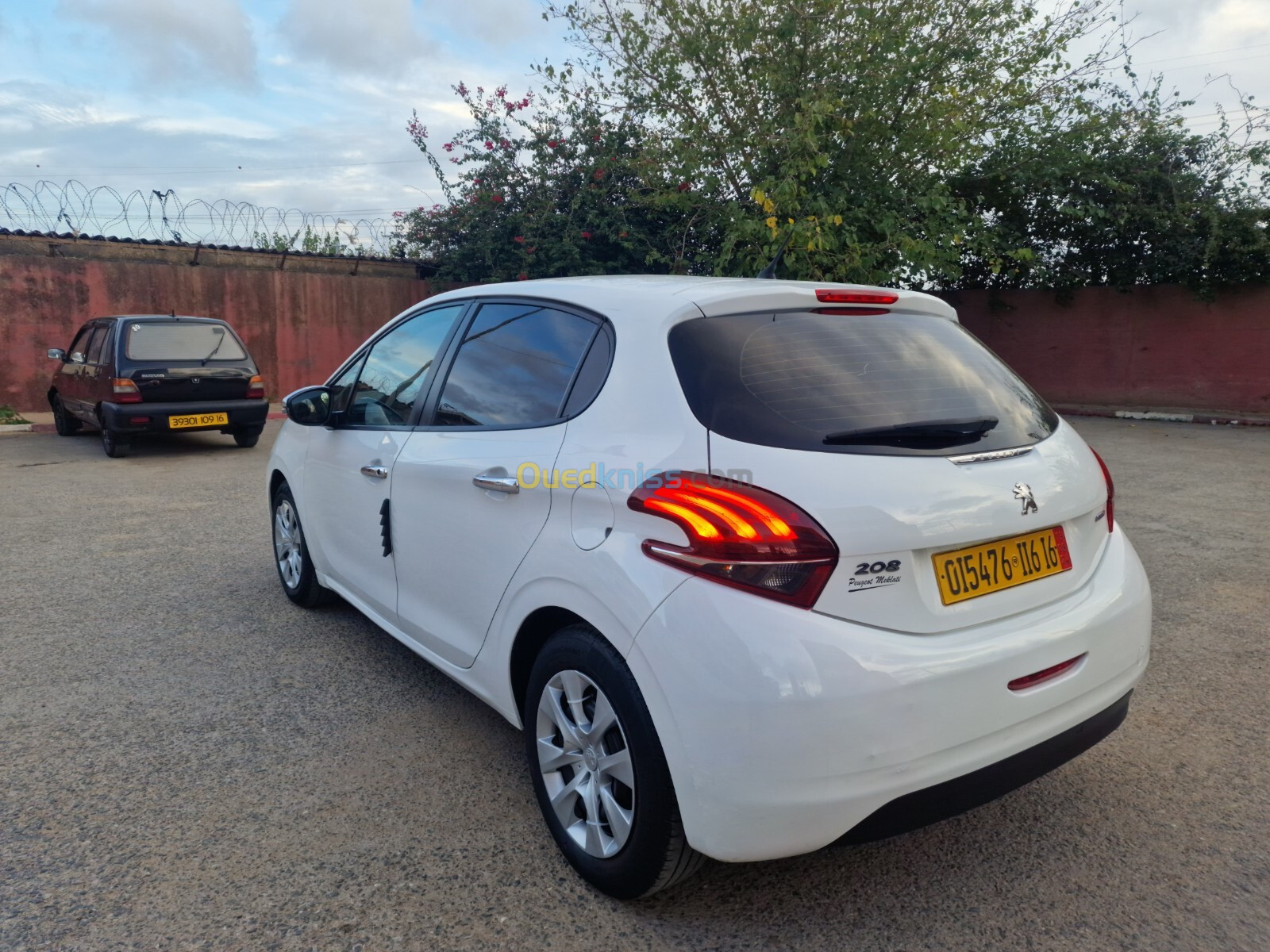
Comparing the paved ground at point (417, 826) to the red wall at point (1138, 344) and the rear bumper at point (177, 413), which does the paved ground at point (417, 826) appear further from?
the red wall at point (1138, 344)

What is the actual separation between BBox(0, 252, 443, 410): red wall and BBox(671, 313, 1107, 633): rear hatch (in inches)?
578

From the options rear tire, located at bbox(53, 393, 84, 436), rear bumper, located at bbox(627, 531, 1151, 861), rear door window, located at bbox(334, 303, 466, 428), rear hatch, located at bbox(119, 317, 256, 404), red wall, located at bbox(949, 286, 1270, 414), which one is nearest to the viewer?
rear bumper, located at bbox(627, 531, 1151, 861)

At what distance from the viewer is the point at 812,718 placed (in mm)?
1807

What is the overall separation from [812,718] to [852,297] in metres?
1.27

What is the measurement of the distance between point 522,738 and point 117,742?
→ 56.0 inches

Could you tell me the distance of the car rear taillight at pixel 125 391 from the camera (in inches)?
370

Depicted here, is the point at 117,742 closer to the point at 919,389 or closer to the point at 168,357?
the point at 919,389

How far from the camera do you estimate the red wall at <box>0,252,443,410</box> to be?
13.3 meters

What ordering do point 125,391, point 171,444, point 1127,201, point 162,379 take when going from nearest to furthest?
point 125,391
point 162,379
point 171,444
point 1127,201

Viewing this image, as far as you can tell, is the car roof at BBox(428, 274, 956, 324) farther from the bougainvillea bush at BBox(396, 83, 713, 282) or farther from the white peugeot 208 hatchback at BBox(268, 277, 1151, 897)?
the bougainvillea bush at BBox(396, 83, 713, 282)

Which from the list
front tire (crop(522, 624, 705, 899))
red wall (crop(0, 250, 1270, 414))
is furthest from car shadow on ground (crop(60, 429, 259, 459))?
front tire (crop(522, 624, 705, 899))

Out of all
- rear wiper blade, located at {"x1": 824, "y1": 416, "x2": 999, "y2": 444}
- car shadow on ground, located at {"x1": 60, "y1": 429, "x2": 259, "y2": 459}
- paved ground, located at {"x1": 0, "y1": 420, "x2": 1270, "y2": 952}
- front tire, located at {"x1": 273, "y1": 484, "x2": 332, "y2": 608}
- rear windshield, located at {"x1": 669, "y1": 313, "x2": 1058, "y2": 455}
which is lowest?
car shadow on ground, located at {"x1": 60, "y1": 429, "x2": 259, "y2": 459}

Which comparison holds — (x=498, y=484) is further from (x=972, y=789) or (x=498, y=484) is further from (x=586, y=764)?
(x=972, y=789)

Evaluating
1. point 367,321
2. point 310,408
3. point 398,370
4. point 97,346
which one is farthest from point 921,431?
point 367,321
